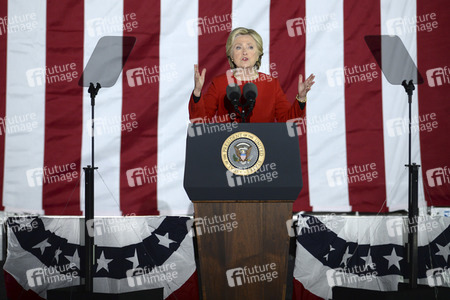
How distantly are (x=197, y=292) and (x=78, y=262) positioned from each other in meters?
0.78

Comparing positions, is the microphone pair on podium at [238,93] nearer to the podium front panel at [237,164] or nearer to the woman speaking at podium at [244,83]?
the podium front panel at [237,164]

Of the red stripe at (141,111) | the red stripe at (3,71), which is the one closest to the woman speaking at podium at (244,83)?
the red stripe at (141,111)

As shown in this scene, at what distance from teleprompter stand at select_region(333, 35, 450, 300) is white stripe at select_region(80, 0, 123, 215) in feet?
5.05

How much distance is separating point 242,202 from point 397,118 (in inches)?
71.4

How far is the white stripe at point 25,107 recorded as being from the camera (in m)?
2.94

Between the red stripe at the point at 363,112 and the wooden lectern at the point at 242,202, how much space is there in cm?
151

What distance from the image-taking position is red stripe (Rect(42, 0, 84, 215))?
2.93 meters

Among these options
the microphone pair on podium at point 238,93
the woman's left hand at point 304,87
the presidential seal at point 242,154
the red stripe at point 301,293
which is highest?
the woman's left hand at point 304,87

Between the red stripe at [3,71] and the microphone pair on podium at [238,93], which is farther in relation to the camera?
the red stripe at [3,71]

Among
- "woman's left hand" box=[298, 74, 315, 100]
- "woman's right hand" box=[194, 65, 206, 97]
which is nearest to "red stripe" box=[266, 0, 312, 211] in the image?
"woman's left hand" box=[298, 74, 315, 100]

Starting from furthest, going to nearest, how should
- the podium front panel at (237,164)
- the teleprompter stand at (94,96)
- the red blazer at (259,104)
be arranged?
the teleprompter stand at (94,96) < the red blazer at (259,104) < the podium front panel at (237,164)

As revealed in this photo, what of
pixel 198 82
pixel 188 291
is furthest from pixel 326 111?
pixel 188 291

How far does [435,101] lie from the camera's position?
3.05 metres

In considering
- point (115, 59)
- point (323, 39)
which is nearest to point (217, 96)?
point (115, 59)
